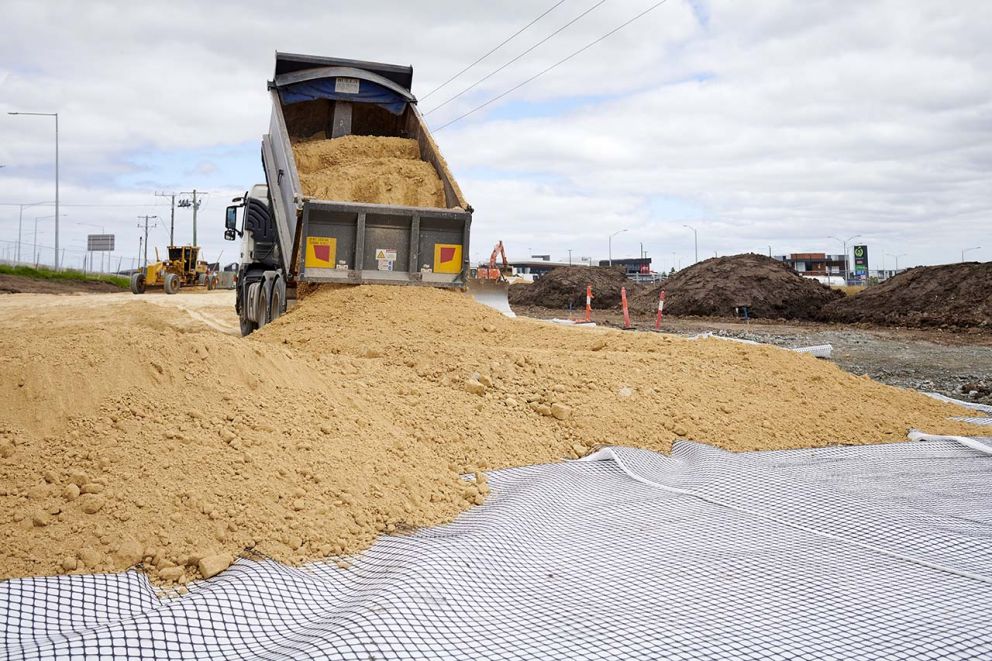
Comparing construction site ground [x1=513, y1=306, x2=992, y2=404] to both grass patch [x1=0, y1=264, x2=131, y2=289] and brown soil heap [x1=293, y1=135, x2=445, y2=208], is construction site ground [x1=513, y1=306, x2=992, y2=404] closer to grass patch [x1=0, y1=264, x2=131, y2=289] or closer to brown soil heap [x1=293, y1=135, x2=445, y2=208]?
brown soil heap [x1=293, y1=135, x2=445, y2=208]

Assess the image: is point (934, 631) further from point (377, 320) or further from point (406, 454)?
point (377, 320)

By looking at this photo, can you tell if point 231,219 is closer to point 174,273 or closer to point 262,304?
point 262,304

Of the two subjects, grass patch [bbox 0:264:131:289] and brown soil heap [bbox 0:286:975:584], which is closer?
brown soil heap [bbox 0:286:975:584]

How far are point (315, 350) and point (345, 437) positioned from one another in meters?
2.92

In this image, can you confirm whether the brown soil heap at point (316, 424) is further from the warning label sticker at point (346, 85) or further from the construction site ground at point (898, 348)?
the warning label sticker at point (346, 85)

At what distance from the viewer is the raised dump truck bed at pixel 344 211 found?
9.15 m

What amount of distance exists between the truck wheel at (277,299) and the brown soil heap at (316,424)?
1801 mm

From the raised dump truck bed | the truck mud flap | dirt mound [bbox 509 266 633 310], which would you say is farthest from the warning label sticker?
dirt mound [bbox 509 266 633 310]

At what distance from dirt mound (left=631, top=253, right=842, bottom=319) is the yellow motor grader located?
59.8ft

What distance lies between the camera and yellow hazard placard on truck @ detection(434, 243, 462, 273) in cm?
957

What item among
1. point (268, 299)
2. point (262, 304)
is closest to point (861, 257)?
point (262, 304)

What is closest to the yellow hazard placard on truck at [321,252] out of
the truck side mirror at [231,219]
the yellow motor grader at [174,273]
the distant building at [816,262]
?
the truck side mirror at [231,219]

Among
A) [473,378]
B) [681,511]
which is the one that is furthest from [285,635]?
[473,378]

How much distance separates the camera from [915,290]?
21.5 m
